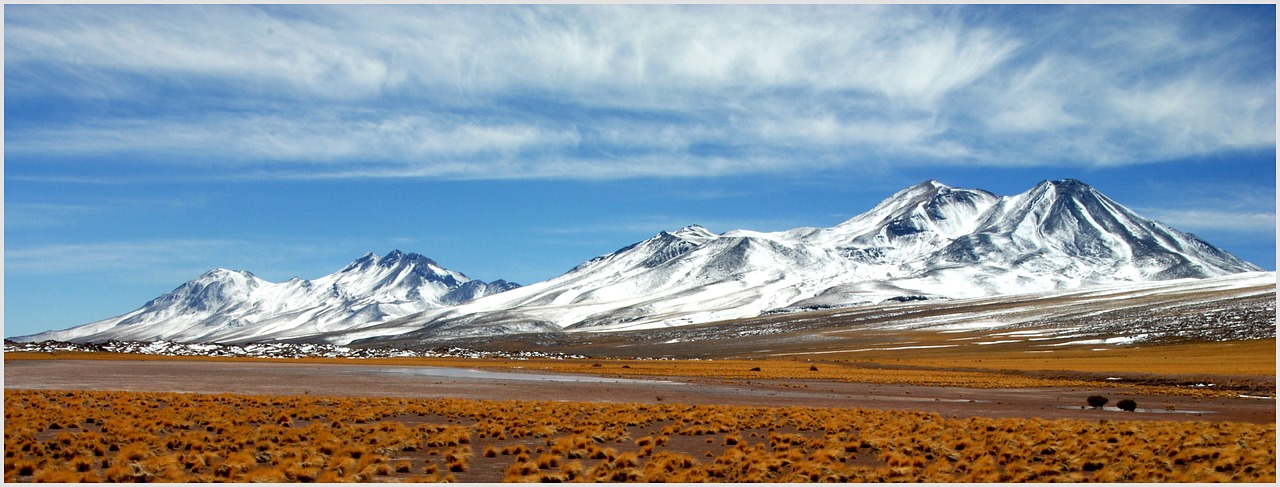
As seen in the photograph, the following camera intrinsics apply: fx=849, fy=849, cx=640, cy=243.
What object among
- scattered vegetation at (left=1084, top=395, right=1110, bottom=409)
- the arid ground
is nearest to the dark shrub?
scattered vegetation at (left=1084, top=395, right=1110, bottom=409)

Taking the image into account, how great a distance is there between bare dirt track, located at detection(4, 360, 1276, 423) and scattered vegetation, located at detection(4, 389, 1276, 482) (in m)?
7.92

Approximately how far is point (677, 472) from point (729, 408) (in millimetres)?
16466

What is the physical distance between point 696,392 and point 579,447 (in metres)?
28.2

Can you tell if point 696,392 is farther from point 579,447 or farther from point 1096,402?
point 579,447

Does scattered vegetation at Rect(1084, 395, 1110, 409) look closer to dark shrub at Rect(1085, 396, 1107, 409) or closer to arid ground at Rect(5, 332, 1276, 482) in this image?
dark shrub at Rect(1085, 396, 1107, 409)

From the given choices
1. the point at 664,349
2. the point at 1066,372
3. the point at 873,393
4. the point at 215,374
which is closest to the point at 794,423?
the point at 873,393

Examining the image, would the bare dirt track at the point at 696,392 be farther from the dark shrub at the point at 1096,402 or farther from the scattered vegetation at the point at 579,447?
the scattered vegetation at the point at 579,447

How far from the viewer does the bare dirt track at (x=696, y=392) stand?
125 ft

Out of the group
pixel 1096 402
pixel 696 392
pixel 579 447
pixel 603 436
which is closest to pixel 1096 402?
pixel 1096 402

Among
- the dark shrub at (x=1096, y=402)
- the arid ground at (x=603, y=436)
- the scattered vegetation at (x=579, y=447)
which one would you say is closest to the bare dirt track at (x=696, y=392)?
the arid ground at (x=603, y=436)

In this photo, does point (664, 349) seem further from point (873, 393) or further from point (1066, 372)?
point (873, 393)

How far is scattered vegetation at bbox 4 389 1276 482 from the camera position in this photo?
18266 millimetres

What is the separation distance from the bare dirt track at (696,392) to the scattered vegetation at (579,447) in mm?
7922

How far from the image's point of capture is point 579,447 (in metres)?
22.5
